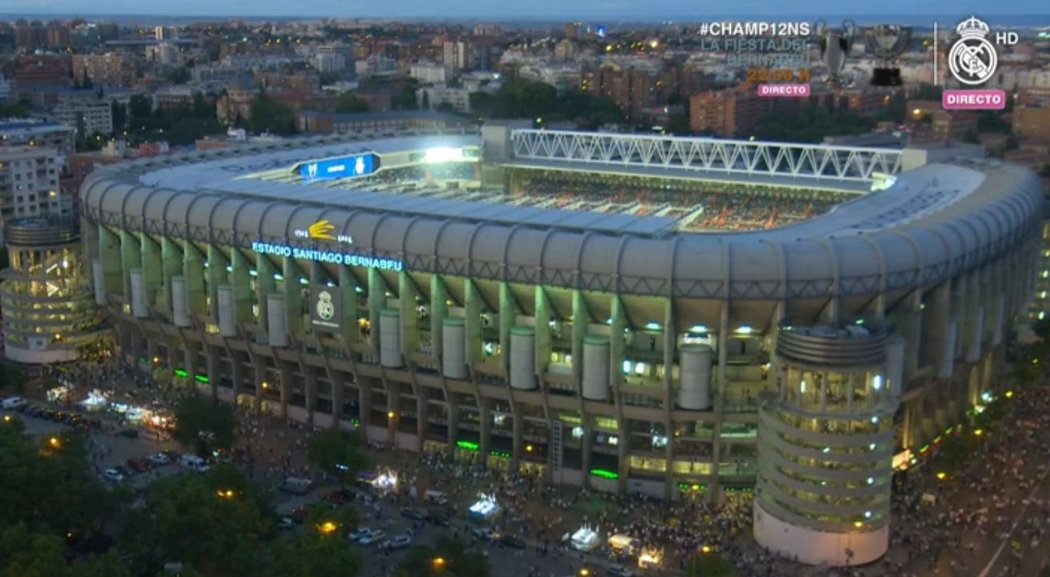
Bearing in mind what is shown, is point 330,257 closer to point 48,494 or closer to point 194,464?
point 194,464

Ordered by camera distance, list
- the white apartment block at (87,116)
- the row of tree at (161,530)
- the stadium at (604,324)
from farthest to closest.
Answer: the white apartment block at (87,116)
the stadium at (604,324)
the row of tree at (161,530)

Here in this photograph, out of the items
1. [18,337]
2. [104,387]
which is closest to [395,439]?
[104,387]

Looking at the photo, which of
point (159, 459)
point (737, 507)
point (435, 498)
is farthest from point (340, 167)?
point (737, 507)

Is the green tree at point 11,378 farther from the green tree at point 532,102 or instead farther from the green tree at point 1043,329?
the green tree at point 532,102

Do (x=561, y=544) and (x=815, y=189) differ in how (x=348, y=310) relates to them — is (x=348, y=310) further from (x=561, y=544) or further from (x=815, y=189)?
(x=815, y=189)

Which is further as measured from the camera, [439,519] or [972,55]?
[972,55]

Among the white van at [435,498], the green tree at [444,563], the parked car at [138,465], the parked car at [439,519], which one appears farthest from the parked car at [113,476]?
the green tree at [444,563]
